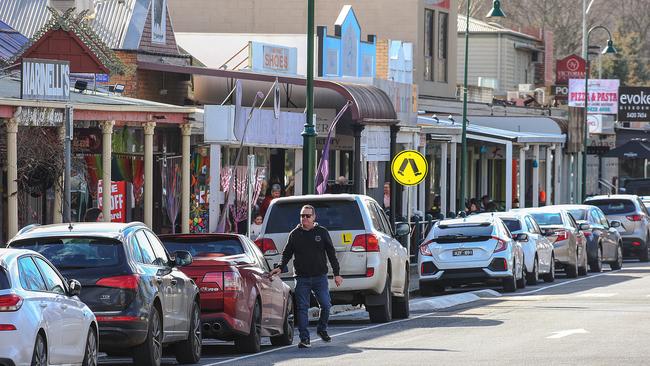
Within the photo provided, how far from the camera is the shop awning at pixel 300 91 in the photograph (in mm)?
32156

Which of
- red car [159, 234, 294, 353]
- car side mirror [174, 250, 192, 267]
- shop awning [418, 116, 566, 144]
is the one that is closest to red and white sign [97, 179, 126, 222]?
red car [159, 234, 294, 353]

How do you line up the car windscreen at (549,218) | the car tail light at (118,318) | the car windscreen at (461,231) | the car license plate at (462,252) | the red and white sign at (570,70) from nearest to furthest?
the car tail light at (118,318), the car license plate at (462,252), the car windscreen at (461,231), the car windscreen at (549,218), the red and white sign at (570,70)

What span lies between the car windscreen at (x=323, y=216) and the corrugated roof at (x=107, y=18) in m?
13.7

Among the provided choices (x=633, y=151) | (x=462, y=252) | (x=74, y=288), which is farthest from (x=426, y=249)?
(x=633, y=151)

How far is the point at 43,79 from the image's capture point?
23.2 meters

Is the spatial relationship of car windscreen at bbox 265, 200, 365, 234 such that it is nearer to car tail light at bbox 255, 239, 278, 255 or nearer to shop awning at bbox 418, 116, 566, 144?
car tail light at bbox 255, 239, 278, 255

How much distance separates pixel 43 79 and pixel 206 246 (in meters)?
5.46

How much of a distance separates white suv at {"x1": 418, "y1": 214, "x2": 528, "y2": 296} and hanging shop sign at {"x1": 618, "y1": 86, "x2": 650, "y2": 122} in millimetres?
47625

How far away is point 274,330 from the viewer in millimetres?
19438

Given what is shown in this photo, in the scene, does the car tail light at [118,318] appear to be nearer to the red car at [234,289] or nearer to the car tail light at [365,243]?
the red car at [234,289]

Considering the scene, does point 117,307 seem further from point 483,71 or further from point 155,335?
point 483,71

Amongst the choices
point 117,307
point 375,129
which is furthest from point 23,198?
point 117,307

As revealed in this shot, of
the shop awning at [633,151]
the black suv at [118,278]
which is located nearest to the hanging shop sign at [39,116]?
the black suv at [118,278]

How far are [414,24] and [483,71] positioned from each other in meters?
18.0
